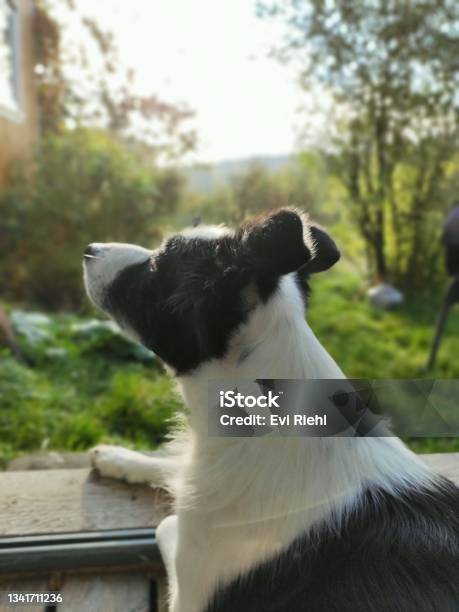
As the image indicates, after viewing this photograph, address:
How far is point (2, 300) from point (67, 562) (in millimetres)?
2505

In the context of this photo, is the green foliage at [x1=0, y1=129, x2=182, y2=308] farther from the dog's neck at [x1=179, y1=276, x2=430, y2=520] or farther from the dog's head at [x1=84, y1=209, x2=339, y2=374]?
the dog's neck at [x1=179, y1=276, x2=430, y2=520]

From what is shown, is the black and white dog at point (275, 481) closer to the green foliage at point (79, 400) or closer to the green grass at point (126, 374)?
the green grass at point (126, 374)

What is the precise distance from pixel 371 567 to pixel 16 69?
3.44 metres

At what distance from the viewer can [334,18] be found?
313cm

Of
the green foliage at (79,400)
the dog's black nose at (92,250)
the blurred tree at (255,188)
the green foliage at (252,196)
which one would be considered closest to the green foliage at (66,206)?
the green foliage at (79,400)

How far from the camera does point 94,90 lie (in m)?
3.04

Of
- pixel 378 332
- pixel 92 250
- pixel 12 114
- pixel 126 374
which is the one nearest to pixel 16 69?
pixel 12 114

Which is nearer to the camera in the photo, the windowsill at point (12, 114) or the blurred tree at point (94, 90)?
the blurred tree at point (94, 90)

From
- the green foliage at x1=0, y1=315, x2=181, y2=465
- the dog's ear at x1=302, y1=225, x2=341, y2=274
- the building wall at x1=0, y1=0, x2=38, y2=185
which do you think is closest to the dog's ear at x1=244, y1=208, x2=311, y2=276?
the dog's ear at x1=302, y1=225, x2=341, y2=274

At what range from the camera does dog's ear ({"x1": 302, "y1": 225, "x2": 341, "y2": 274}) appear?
3.17 ft

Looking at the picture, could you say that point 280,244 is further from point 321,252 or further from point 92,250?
point 92,250

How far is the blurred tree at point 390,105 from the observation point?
3057 mm

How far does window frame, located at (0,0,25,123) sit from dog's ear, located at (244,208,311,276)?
2.98m

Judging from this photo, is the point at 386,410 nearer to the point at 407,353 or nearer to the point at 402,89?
the point at 407,353
